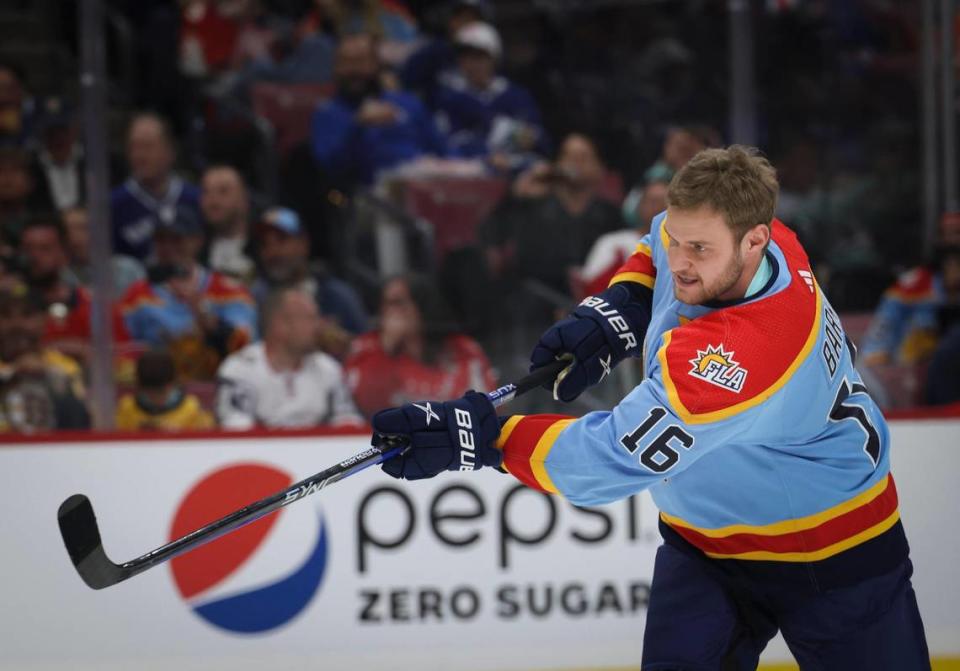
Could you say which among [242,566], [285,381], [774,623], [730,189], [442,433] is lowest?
[242,566]

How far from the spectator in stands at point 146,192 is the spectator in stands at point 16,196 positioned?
0.27 meters

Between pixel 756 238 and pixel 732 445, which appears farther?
pixel 732 445

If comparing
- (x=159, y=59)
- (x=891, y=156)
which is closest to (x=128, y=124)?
(x=159, y=59)

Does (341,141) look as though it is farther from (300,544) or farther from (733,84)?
(300,544)

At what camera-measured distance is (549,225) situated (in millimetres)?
5066

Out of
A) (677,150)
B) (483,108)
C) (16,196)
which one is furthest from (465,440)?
(483,108)

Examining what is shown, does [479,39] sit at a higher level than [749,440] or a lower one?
higher

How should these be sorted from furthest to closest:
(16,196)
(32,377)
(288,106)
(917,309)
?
1. (288,106)
2. (16,196)
3. (917,309)
4. (32,377)

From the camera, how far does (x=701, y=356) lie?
87.0 inches

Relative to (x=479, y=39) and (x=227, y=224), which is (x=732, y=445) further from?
(x=479, y=39)

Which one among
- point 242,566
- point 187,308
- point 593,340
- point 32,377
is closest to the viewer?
point 593,340

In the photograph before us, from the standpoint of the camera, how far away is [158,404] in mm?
4391

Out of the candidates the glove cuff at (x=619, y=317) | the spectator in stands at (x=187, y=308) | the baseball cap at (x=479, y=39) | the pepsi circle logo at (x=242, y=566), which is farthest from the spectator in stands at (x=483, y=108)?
the glove cuff at (x=619, y=317)

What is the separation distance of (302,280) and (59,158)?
0.97m
